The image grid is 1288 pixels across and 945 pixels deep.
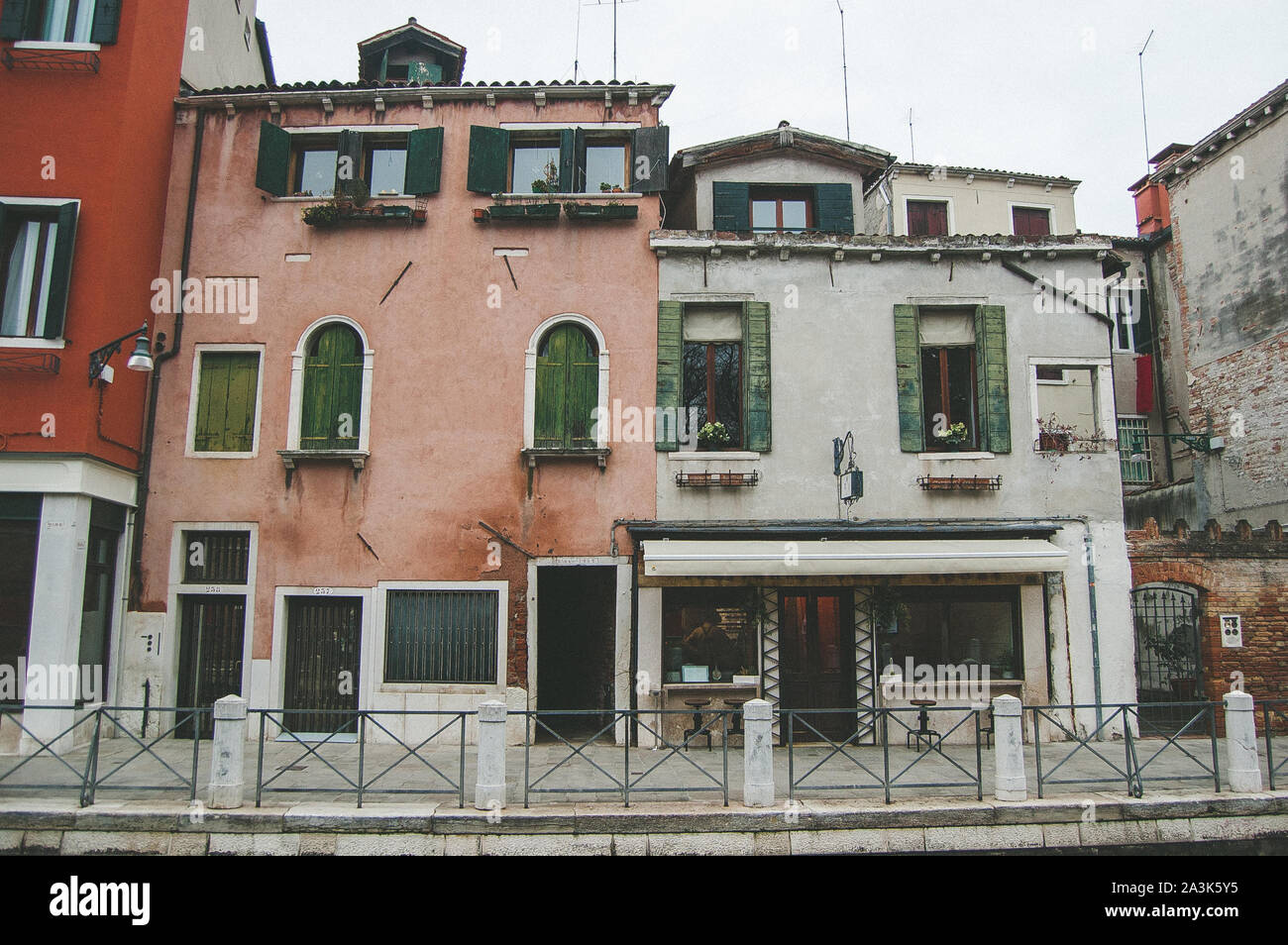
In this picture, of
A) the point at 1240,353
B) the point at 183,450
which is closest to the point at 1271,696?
the point at 1240,353

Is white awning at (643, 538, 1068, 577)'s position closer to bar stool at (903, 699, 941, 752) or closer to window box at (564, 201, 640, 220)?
bar stool at (903, 699, 941, 752)

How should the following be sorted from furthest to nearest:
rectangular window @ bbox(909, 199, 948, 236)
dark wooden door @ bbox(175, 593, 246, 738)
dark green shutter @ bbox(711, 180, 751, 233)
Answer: rectangular window @ bbox(909, 199, 948, 236) < dark green shutter @ bbox(711, 180, 751, 233) < dark wooden door @ bbox(175, 593, 246, 738)

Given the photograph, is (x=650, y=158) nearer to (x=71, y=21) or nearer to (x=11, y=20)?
(x=71, y=21)

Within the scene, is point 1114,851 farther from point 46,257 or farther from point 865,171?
point 46,257

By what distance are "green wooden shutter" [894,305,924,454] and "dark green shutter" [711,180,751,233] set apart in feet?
9.90

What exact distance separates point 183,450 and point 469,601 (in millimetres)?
4953

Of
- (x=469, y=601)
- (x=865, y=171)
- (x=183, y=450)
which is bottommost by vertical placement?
(x=469, y=601)

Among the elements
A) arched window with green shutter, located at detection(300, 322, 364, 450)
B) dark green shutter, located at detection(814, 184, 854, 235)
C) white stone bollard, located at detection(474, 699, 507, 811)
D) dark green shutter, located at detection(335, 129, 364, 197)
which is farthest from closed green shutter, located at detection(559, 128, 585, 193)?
white stone bollard, located at detection(474, 699, 507, 811)

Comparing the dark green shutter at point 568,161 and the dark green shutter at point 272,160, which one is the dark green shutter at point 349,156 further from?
the dark green shutter at point 568,161

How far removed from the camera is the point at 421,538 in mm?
12234

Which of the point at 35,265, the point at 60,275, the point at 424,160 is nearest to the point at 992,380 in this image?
the point at 424,160

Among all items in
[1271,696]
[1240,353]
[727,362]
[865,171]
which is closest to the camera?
[1271,696]

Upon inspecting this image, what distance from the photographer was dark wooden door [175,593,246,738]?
12.1 metres
